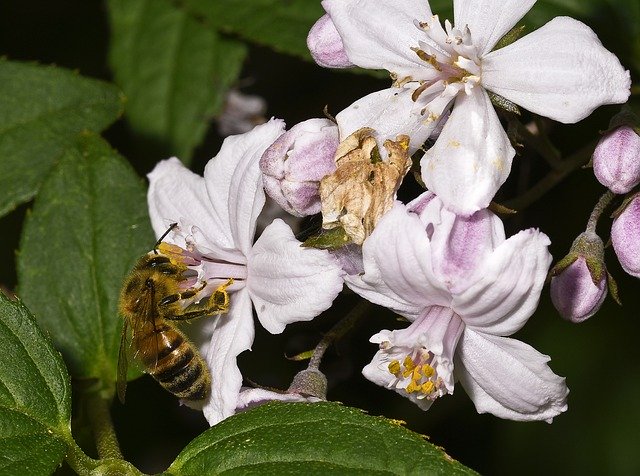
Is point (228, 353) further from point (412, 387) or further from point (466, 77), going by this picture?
point (466, 77)

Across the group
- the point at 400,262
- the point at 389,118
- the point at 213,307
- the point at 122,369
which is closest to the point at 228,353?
the point at 213,307

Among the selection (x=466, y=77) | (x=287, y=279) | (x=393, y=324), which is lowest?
(x=393, y=324)

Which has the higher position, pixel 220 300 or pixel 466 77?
pixel 466 77

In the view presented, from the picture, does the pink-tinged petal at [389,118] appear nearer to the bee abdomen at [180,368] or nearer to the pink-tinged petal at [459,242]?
the pink-tinged petal at [459,242]

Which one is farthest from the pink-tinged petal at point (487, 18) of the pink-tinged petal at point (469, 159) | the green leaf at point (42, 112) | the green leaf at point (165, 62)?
the green leaf at point (165, 62)

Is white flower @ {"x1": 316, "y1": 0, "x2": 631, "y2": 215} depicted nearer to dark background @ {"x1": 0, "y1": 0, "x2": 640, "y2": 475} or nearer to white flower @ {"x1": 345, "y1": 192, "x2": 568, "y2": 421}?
white flower @ {"x1": 345, "y1": 192, "x2": 568, "y2": 421}

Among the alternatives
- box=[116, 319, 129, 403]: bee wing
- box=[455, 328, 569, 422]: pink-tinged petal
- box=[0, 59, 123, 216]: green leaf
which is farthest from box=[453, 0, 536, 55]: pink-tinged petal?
box=[0, 59, 123, 216]: green leaf
